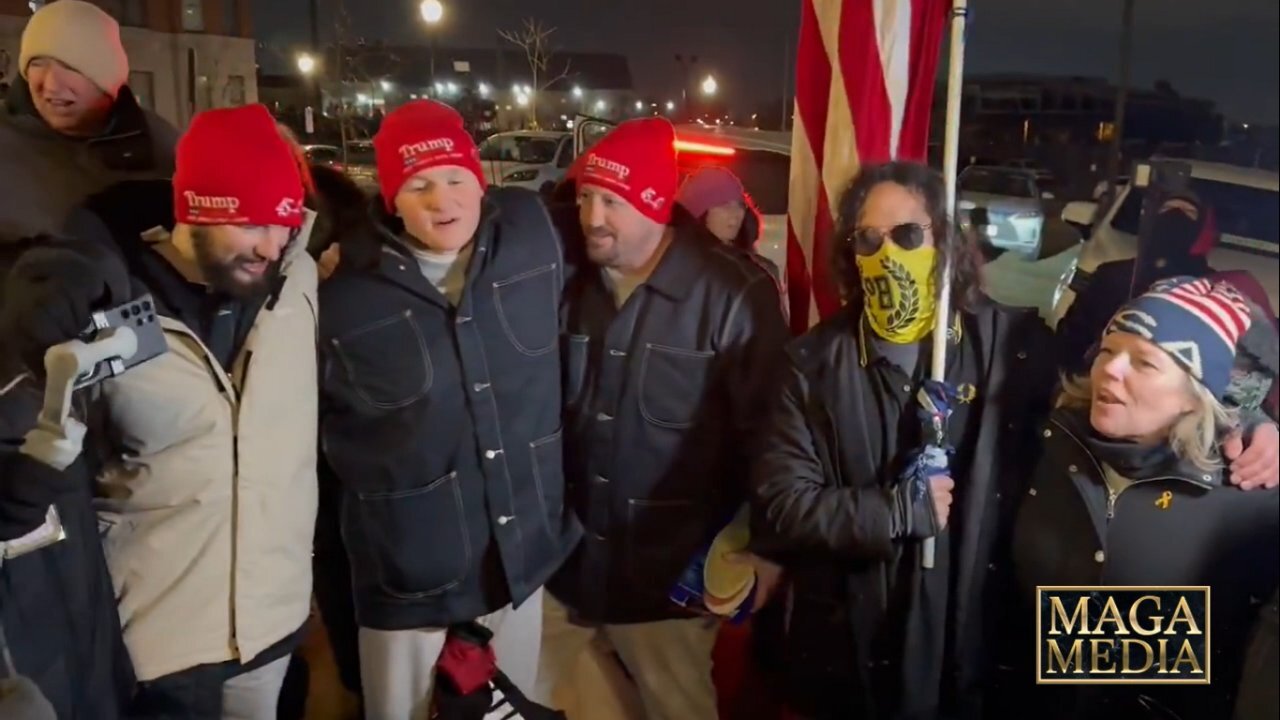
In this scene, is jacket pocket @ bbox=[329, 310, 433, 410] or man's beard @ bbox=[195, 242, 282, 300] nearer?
man's beard @ bbox=[195, 242, 282, 300]

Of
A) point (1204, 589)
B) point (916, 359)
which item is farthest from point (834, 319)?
point (1204, 589)

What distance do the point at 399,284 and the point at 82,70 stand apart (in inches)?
39.7

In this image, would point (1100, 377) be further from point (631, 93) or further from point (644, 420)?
point (631, 93)

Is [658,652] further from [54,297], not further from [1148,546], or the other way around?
[54,297]

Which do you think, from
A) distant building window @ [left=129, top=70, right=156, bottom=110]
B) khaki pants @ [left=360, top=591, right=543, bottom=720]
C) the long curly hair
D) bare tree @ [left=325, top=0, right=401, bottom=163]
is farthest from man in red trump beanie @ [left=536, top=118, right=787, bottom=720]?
distant building window @ [left=129, top=70, right=156, bottom=110]

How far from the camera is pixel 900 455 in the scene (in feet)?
6.58

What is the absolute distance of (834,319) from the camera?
2.10 m

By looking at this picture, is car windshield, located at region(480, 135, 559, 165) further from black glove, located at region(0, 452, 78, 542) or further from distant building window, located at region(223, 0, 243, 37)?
black glove, located at region(0, 452, 78, 542)

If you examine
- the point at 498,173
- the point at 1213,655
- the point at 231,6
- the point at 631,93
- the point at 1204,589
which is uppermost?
the point at 231,6

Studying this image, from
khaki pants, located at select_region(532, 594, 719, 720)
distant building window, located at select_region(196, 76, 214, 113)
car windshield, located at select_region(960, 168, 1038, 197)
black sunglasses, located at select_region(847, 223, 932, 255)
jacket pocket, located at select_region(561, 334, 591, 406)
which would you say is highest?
distant building window, located at select_region(196, 76, 214, 113)

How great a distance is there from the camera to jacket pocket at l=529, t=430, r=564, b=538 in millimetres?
2439

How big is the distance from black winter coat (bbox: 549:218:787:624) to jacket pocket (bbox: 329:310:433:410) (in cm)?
40

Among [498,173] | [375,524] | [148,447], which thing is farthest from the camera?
[498,173]

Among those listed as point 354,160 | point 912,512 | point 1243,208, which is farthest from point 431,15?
point 1243,208
